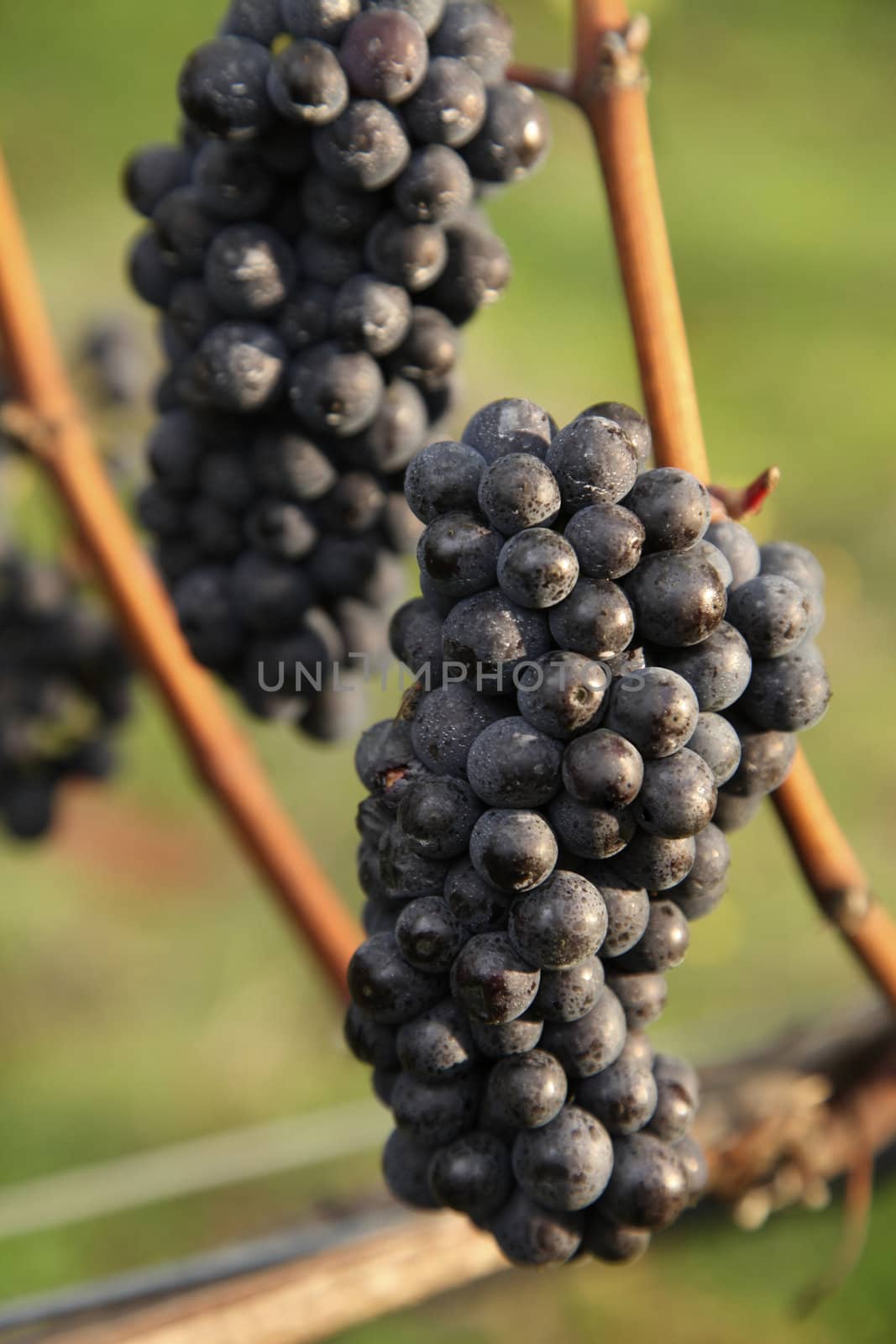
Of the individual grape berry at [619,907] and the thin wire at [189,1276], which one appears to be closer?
the individual grape berry at [619,907]

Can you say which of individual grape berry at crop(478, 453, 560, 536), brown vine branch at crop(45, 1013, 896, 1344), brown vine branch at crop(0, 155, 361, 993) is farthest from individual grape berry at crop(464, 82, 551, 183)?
brown vine branch at crop(45, 1013, 896, 1344)

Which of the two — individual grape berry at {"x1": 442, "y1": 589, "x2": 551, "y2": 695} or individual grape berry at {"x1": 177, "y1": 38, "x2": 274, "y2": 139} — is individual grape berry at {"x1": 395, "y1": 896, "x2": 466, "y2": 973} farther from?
individual grape berry at {"x1": 177, "y1": 38, "x2": 274, "y2": 139}

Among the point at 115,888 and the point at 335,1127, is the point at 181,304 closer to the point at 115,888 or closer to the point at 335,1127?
the point at 335,1127

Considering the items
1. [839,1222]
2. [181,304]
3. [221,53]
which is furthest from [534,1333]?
[221,53]

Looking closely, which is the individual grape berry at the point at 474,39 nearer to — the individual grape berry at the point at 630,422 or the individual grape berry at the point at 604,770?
the individual grape berry at the point at 630,422

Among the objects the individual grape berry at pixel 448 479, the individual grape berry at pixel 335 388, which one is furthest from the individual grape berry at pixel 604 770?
the individual grape berry at pixel 335 388

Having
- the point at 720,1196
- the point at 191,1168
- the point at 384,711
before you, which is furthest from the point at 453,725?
the point at 384,711
